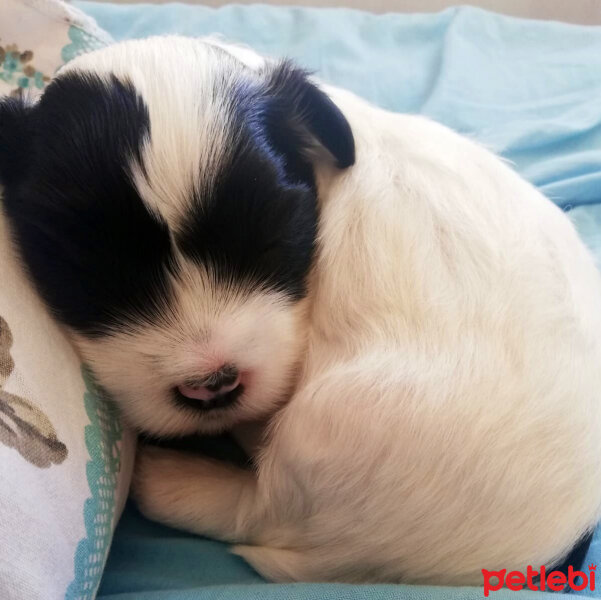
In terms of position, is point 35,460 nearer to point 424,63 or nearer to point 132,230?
point 132,230

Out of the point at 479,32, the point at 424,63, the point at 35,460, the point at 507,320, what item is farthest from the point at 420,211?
the point at 479,32

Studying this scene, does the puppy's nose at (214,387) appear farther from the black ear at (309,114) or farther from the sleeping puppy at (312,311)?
the black ear at (309,114)

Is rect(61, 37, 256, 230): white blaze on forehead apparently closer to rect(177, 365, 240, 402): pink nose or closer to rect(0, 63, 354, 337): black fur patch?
rect(0, 63, 354, 337): black fur patch

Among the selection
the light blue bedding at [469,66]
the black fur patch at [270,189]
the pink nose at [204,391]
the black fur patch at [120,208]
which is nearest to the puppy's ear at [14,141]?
the black fur patch at [120,208]

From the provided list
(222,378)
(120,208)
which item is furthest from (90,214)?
(222,378)

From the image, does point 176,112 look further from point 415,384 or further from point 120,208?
point 415,384
